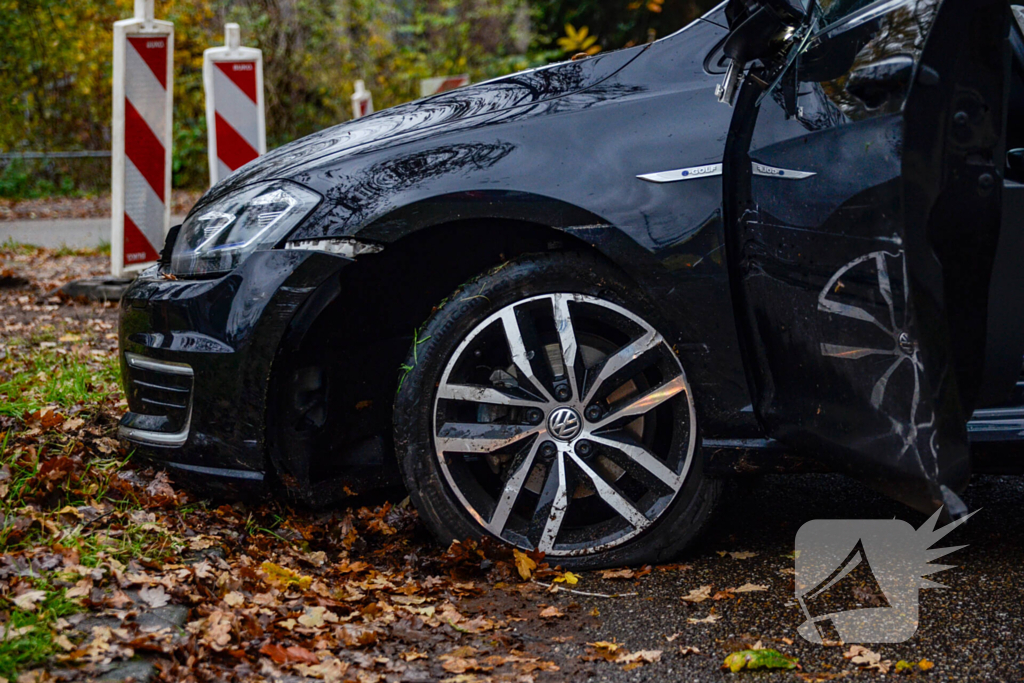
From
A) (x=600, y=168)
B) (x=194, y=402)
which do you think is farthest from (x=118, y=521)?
(x=600, y=168)

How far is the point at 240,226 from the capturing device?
2.91 m

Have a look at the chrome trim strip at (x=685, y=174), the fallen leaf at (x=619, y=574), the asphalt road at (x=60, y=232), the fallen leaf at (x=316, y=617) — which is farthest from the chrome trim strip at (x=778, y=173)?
the asphalt road at (x=60, y=232)

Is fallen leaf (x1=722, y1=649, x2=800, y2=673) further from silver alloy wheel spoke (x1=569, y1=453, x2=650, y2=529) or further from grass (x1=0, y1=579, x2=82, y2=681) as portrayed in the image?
grass (x1=0, y1=579, x2=82, y2=681)

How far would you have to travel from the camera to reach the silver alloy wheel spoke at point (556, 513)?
9.04 ft

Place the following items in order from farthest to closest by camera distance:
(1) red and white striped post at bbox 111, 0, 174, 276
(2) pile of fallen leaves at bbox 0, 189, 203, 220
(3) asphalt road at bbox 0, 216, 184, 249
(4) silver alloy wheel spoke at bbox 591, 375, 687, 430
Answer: (2) pile of fallen leaves at bbox 0, 189, 203, 220 < (3) asphalt road at bbox 0, 216, 184, 249 < (1) red and white striped post at bbox 111, 0, 174, 276 < (4) silver alloy wheel spoke at bbox 591, 375, 687, 430

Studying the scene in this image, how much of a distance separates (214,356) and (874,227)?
70.3 inches

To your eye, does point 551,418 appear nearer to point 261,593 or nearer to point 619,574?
point 619,574

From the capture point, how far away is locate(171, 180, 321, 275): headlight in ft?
9.30

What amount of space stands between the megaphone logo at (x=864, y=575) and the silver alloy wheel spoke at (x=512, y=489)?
2.65 feet

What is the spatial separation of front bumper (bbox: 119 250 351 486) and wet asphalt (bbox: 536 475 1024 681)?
3.44ft


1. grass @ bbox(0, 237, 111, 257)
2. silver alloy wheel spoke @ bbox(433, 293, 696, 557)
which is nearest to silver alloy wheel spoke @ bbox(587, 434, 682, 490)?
silver alloy wheel spoke @ bbox(433, 293, 696, 557)

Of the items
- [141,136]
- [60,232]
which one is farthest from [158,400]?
[60,232]

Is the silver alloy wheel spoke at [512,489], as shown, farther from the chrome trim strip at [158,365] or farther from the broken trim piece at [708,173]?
the chrome trim strip at [158,365]

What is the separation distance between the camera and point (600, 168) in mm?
2604
